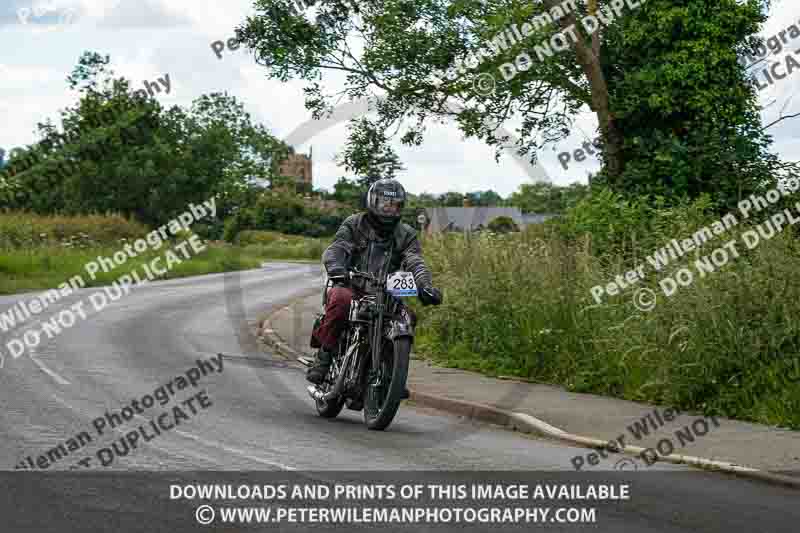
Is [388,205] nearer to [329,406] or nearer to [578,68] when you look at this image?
[329,406]

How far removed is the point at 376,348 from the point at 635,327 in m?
4.09

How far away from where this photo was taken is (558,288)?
53.7 feet

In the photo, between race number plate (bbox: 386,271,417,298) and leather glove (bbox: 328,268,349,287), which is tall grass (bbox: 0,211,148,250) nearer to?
leather glove (bbox: 328,268,349,287)

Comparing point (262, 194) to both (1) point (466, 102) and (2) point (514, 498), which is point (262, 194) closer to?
(1) point (466, 102)

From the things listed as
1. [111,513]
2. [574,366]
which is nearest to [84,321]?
[574,366]

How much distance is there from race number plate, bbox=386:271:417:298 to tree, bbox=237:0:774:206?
37.0ft

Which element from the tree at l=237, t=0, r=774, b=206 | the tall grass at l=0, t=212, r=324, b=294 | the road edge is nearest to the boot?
the road edge

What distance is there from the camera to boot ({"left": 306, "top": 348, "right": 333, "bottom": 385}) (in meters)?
12.4

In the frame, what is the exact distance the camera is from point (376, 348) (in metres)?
11.4

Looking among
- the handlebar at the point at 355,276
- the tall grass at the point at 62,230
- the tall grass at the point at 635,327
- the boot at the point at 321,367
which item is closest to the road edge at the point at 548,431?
the boot at the point at 321,367

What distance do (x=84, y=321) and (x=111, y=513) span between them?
1824 centimetres

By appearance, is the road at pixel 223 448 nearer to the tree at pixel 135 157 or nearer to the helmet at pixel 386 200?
the helmet at pixel 386 200

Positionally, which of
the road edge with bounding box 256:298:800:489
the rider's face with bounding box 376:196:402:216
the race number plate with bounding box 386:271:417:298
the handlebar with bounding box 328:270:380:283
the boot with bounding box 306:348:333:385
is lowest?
the road edge with bounding box 256:298:800:489

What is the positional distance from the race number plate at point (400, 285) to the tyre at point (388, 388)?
484 mm
